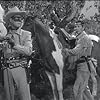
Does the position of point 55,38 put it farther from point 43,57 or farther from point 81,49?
point 81,49

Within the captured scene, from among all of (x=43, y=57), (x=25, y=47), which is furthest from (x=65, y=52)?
(x=25, y=47)

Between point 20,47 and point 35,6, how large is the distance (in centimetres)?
507

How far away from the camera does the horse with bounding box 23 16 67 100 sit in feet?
18.3

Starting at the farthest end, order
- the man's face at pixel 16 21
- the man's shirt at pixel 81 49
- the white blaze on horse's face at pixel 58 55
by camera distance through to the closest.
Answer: the white blaze on horse's face at pixel 58 55 → the man's shirt at pixel 81 49 → the man's face at pixel 16 21

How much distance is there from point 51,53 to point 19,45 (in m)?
1.18

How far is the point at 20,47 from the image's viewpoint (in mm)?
4504

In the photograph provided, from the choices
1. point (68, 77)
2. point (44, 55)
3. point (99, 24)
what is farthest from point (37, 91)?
point (99, 24)

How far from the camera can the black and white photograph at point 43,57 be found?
4.55 m

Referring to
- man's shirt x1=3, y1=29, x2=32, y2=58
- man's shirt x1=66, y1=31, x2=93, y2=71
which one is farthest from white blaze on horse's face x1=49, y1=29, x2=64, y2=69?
man's shirt x1=3, y1=29, x2=32, y2=58

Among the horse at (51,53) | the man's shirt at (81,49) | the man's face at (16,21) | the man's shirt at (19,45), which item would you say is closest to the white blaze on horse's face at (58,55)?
the horse at (51,53)

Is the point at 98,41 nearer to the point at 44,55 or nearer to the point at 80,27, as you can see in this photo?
the point at 80,27

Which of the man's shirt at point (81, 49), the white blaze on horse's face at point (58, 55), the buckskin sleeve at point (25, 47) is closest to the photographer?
the buckskin sleeve at point (25, 47)

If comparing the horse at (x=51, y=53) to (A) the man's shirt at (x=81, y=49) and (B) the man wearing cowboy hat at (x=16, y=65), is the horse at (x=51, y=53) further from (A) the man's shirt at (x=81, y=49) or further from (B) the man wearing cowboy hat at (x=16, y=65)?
(B) the man wearing cowboy hat at (x=16, y=65)

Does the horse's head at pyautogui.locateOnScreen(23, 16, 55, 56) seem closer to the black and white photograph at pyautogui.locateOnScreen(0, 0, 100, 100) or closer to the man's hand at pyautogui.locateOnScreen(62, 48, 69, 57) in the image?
the black and white photograph at pyautogui.locateOnScreen(0, 0, 100, 100)
